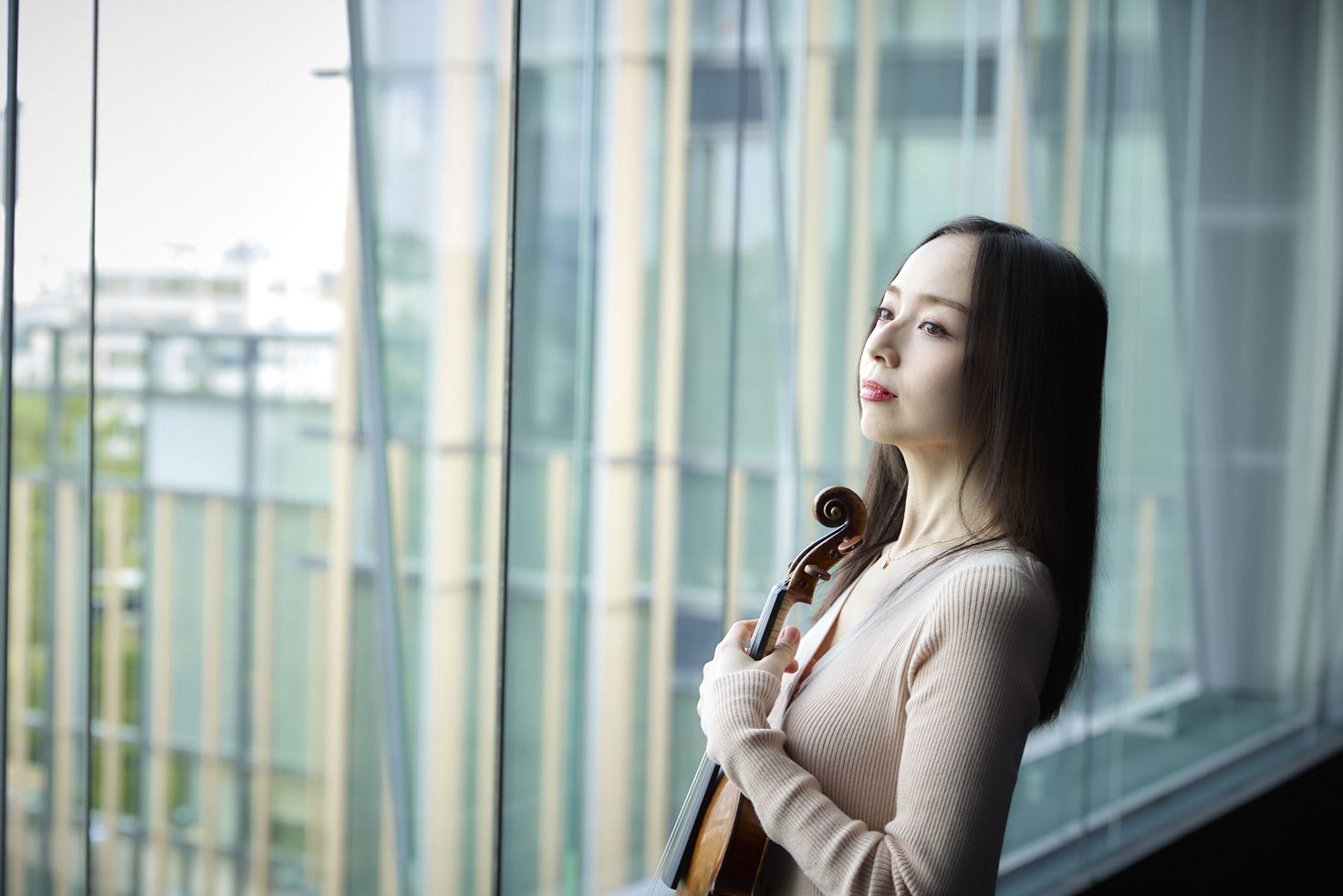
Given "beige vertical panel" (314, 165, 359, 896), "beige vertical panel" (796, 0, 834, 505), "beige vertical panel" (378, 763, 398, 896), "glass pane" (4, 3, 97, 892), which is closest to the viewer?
"glass pane" (4, 3, 97, 892)

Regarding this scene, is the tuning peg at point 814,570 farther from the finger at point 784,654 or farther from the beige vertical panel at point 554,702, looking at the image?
the beige vertical panel at point 554,702

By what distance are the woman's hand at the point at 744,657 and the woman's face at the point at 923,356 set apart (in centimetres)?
25

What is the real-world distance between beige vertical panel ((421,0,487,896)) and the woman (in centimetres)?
97

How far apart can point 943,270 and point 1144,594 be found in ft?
10.8

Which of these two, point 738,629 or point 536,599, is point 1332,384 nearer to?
point 536,599

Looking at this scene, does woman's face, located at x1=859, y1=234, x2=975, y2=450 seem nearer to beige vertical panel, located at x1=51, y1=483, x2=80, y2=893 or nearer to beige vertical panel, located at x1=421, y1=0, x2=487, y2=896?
beige vertical panel, located at x1=421, y1=0, x2=487, y2=896

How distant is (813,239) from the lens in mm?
2975

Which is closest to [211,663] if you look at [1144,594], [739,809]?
[739,809]

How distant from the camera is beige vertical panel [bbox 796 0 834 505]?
2.94m

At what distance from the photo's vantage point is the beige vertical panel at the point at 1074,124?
355cm

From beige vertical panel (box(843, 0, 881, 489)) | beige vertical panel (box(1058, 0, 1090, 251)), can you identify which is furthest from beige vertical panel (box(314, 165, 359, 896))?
beige vertical panel (box(1058, 0, 1090, 251))

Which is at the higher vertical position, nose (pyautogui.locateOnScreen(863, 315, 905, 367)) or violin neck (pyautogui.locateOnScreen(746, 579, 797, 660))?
nose (pyautogui.locateOnScreen(863, 315, 905, 367))

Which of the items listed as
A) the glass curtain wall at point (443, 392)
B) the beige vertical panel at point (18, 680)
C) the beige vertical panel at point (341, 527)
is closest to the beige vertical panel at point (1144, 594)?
the glass curtain wall at point (443, 392)

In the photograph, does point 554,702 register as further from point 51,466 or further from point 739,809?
point 739,809
